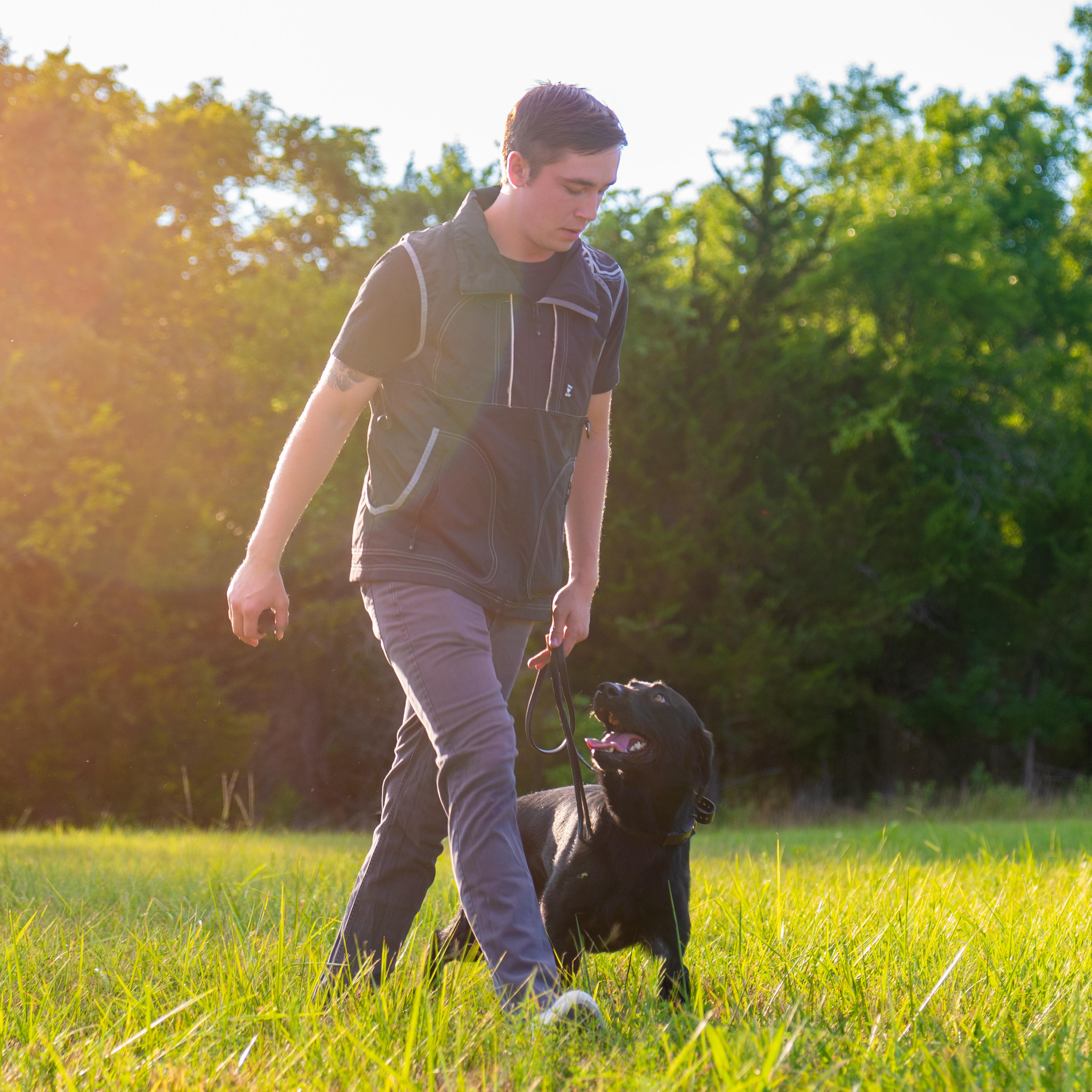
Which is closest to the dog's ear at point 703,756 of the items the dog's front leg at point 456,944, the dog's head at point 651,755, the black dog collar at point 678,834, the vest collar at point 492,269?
the dog's head at point 651,755

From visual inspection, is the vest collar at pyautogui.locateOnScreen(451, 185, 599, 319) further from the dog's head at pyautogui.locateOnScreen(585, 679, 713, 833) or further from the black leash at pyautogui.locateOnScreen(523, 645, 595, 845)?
the dog's head at pyautogui.locateOnScreen(585, 679, 713, 833)

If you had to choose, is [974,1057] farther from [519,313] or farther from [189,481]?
[189,481]

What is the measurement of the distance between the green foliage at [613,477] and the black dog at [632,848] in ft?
36.9

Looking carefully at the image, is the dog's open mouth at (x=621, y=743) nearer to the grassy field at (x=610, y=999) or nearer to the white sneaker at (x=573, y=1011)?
the grassy field at (x=610, y=999)

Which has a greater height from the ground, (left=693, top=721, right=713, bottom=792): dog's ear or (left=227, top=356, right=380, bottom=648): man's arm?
(left=227, top=356, right=380, bottom=648): man's arm

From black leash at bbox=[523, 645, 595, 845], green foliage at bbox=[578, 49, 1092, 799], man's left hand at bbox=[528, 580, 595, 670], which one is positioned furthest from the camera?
green foliage at bbox=[578, 49, 1092, 799]

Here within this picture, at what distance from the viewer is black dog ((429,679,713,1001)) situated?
3.18 m

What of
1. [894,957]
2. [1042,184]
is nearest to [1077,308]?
[1042,184]

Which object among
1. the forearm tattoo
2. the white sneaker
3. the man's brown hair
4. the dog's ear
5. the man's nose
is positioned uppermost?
the man's brown hair

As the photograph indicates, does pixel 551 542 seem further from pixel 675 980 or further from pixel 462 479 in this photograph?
pixel 675 980

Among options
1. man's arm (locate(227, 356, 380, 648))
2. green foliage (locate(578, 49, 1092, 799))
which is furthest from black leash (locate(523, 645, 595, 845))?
green foliage (locate(578, 49, 1092, 799))

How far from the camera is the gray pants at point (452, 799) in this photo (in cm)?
240

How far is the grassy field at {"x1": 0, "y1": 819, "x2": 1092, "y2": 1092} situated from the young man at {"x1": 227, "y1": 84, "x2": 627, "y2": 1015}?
282mm

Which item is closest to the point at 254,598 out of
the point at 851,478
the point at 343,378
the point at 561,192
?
the point at 343,378
